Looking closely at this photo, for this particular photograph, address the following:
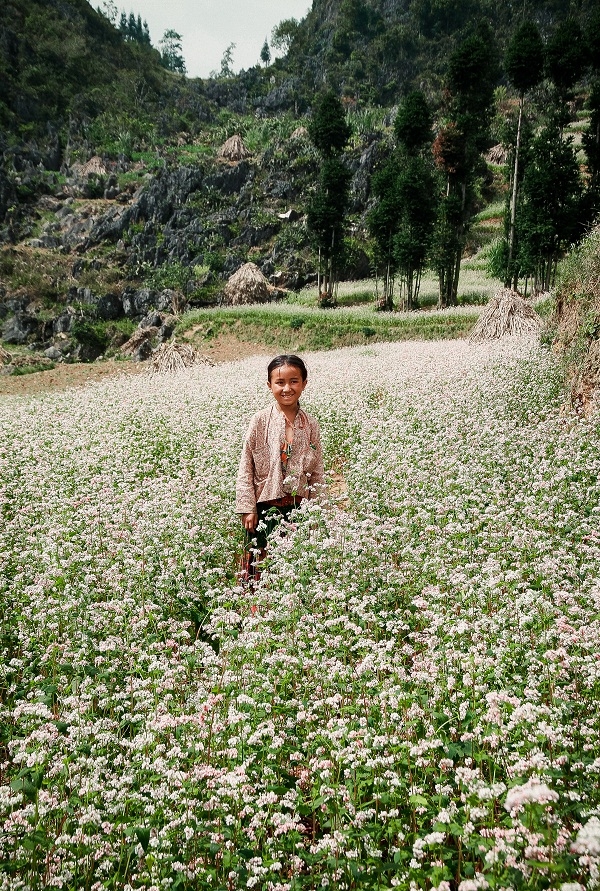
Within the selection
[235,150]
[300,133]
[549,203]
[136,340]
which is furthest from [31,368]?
[300,133]

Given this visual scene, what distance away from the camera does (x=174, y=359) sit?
24656 millimetres

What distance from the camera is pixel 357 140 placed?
71.5 m

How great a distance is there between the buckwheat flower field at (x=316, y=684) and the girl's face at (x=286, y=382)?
3.55ft

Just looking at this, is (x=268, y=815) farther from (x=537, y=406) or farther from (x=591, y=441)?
(x=537, y=406)

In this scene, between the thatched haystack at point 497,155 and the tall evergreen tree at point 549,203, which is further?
the thatched haystack at point 497,155

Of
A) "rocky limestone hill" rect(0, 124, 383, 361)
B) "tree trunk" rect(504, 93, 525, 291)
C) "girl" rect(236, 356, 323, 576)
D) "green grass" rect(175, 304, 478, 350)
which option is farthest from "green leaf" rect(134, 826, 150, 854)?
"rocky limestone hill" rect(0, 124, 383, 361)

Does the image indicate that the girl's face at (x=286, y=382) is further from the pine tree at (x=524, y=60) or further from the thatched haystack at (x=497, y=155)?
the thatched haystack at (x=497, y=155)

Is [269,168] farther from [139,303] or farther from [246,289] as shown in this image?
[246,289]

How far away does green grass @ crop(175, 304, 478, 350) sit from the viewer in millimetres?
28438

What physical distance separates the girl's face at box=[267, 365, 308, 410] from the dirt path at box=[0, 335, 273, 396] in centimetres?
1718

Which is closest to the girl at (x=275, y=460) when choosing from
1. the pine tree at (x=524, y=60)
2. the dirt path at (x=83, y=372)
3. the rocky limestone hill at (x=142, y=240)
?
the dirt path at (x=83, y=372)

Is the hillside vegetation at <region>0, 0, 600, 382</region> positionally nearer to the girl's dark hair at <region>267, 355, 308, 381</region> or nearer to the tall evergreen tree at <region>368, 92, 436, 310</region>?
the tall evergreen tree at <region>368, 92, 436, 310</region>

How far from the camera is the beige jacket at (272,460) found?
540cm

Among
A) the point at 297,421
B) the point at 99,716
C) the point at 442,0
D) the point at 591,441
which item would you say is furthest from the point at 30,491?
the point at 442,0
